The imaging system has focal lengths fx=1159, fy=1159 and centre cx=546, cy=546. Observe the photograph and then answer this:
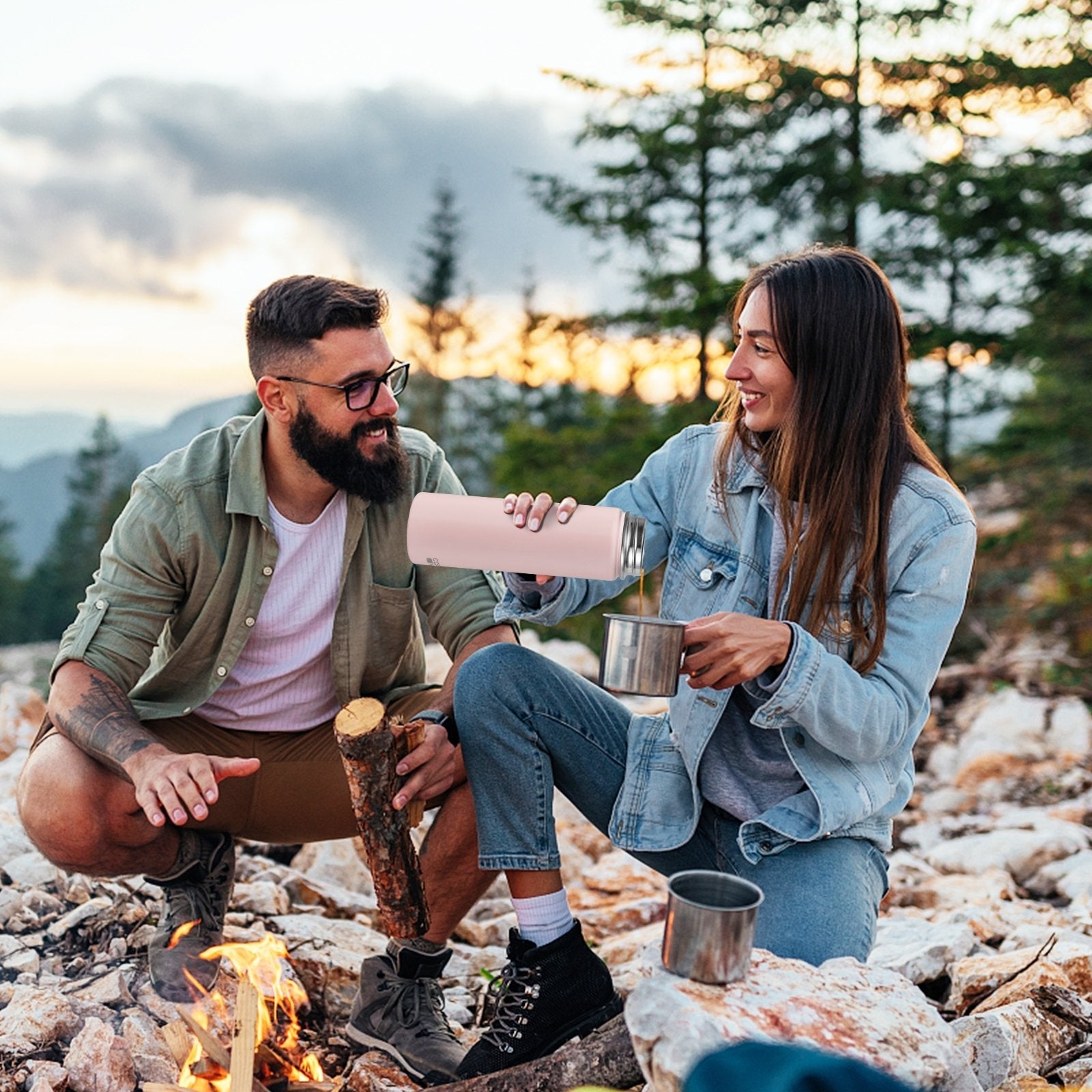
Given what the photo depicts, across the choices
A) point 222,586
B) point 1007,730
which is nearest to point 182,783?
point 222,586

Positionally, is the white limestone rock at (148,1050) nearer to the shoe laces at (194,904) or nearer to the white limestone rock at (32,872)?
the shoe laces at (194,904)

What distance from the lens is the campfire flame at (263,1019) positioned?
124 inches

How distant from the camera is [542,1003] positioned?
3125mm

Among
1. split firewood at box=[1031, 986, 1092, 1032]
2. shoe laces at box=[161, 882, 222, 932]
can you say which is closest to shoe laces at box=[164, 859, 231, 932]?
shoe laces at box=[161, 882, 222, 932]

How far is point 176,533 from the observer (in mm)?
3891

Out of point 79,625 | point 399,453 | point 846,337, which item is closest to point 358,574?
point 399,453

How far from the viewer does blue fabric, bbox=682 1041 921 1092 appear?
2.01 meters

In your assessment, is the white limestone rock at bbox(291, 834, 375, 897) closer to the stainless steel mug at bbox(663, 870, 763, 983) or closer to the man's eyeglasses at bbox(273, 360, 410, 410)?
the man's eyeglasses at bbox(273, 360, 410, 410)

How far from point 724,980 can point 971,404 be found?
12629 millimetres

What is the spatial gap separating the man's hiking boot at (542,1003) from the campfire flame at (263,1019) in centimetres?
54

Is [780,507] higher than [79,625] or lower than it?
higher

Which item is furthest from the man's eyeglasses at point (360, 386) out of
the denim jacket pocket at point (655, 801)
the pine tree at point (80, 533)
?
the pine tree at point (80, 533)

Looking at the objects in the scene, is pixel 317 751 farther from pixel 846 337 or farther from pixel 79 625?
pixel 846 337

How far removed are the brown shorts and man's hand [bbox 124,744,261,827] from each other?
66cm
